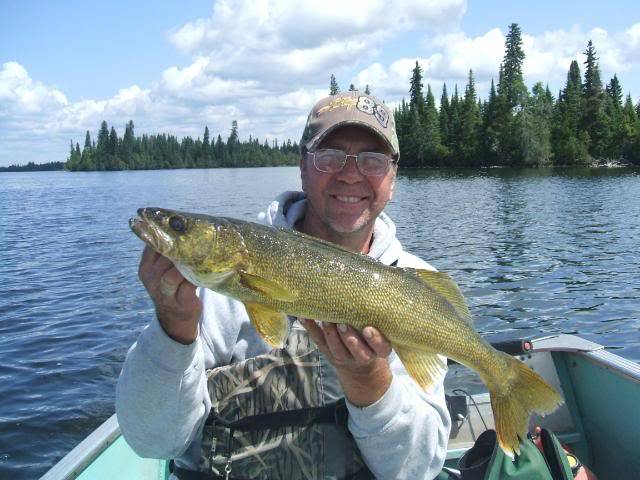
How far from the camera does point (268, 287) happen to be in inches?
125

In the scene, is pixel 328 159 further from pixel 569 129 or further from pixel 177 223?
pixel 569 129

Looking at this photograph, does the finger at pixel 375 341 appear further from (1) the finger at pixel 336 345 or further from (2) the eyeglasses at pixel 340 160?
(2) the eyeglasses at pixel 340 160

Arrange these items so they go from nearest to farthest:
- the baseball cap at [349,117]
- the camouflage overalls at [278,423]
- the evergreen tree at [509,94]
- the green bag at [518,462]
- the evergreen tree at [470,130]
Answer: the camouflage overalls at [278,423] → the green bag at [518,462] → the baseball cap at [349,117] → the evergreen tree at [509,94] → the evergreen tree at [470,130]

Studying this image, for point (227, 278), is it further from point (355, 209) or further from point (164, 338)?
point (355, 209)

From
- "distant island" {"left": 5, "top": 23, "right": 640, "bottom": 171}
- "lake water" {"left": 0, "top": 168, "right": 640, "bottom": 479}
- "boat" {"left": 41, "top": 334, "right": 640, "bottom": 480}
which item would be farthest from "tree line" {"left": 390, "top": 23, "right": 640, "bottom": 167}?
"boat" {"left": 41, "top": 334, "right": 640, "bottom": 480}

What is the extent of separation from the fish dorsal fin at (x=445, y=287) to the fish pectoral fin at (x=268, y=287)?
804 millimetres

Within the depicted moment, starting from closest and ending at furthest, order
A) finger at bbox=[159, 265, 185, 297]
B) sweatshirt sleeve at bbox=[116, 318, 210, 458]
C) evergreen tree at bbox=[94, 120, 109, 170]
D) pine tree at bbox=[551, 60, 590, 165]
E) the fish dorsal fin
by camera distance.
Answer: finger at bbox=[159, 265, 185, 297], sweatshirt sleeve at bbox=[116, 318, 210, 458], the fish dorsal fin, pine tree at bbox=[551, 60, 590, 165], evergreen tree at bbox=[94, 120, 109, 170]

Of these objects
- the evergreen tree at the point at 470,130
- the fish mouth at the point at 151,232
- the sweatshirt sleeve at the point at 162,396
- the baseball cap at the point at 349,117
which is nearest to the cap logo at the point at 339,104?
the baseball cap at the point at 349,117

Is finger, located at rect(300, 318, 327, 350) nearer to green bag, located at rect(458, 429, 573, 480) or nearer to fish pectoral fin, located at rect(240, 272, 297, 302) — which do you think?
fish pectoral fin, located at rect(240, 272, 297, 302)

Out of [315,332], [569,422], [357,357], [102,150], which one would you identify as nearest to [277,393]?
[315,332]

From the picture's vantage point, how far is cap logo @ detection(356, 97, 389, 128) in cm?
412

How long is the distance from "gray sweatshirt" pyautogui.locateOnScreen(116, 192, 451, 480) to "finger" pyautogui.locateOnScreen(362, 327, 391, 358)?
0.89 feet

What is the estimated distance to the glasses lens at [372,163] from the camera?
162 inches

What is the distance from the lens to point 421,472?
11.6 ft
